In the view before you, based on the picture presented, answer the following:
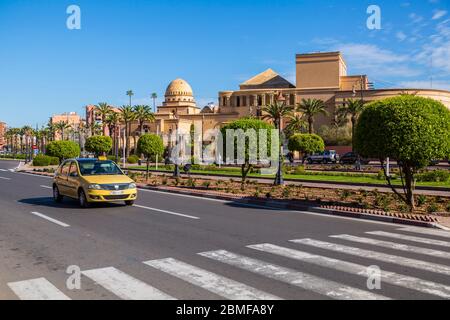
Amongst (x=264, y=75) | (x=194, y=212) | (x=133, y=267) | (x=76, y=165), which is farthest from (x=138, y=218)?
(x=264, y=75)

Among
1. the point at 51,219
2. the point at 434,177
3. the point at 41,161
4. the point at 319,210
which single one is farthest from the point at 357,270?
the point at 41,161

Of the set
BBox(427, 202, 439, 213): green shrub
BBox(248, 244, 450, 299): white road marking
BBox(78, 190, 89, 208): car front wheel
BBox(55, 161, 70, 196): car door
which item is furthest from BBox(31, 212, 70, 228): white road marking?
BBox(427, 202, 439, 213): green shrub

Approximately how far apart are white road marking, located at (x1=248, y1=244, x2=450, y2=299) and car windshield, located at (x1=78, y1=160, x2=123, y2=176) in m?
8.10

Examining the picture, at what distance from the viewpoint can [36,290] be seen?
5992mm

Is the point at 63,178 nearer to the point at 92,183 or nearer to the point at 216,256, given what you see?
the point at 92,183

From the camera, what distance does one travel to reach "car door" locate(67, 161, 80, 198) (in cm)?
1493

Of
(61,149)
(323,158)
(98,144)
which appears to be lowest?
(323,158)

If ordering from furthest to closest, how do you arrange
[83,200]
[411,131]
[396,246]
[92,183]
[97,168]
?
[97,168], [83,200], [92,183], [411,131], [396,246]

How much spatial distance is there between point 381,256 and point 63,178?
11.8m

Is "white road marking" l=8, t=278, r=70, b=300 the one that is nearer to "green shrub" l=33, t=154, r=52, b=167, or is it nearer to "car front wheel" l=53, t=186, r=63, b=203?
"car front wheel" l=53, t=186, r=63, b=203

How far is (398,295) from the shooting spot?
19.0 ft

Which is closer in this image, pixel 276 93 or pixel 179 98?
pixel 276 93

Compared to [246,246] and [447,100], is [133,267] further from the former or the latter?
[447,100]

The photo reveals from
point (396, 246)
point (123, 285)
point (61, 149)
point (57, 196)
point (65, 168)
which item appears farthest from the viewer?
point (61, 149)
